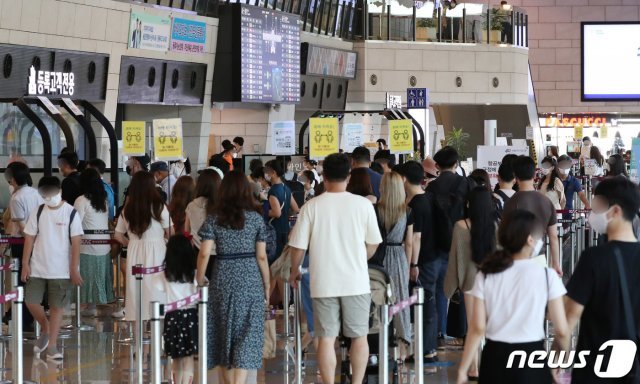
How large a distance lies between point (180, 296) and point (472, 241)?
225 centimetres

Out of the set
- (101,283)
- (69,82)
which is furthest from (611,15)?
(101,283)

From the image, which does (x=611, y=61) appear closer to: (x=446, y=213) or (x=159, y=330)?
(x=446, y=213)

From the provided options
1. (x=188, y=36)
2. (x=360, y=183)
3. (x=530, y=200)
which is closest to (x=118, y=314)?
(x=360, y=183)

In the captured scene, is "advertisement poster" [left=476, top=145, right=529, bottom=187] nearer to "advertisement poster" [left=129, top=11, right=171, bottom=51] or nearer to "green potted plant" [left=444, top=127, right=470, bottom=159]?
"advertisement poster" [left=129, top=11, right=171, bottom=51]

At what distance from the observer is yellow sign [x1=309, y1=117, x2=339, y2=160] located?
1912cm

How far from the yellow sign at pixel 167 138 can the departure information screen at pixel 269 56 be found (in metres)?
10.1

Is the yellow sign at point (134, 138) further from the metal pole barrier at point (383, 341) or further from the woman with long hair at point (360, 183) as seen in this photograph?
the metal pole barrier at point (383, 341)

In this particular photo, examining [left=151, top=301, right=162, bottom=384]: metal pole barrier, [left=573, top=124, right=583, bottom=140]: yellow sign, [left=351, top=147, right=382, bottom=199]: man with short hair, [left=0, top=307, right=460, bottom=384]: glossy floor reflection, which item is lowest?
[left=0, top=307, right=460, bottom=384]: glossy floor reflection

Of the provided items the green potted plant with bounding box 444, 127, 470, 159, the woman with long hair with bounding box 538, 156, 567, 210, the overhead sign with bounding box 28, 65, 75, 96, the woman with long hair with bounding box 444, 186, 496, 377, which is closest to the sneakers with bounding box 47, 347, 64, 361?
the woman with long hair with bounding box 444, 186, 496, 377

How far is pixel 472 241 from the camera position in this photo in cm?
977

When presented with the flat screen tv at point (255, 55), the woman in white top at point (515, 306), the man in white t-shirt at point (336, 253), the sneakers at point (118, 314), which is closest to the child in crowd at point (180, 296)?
the man in white t-shirt at point (336, 253)

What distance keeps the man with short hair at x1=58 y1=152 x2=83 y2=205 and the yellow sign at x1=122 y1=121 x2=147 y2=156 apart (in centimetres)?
288

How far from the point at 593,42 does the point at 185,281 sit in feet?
128

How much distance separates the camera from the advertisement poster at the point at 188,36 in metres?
24.2
